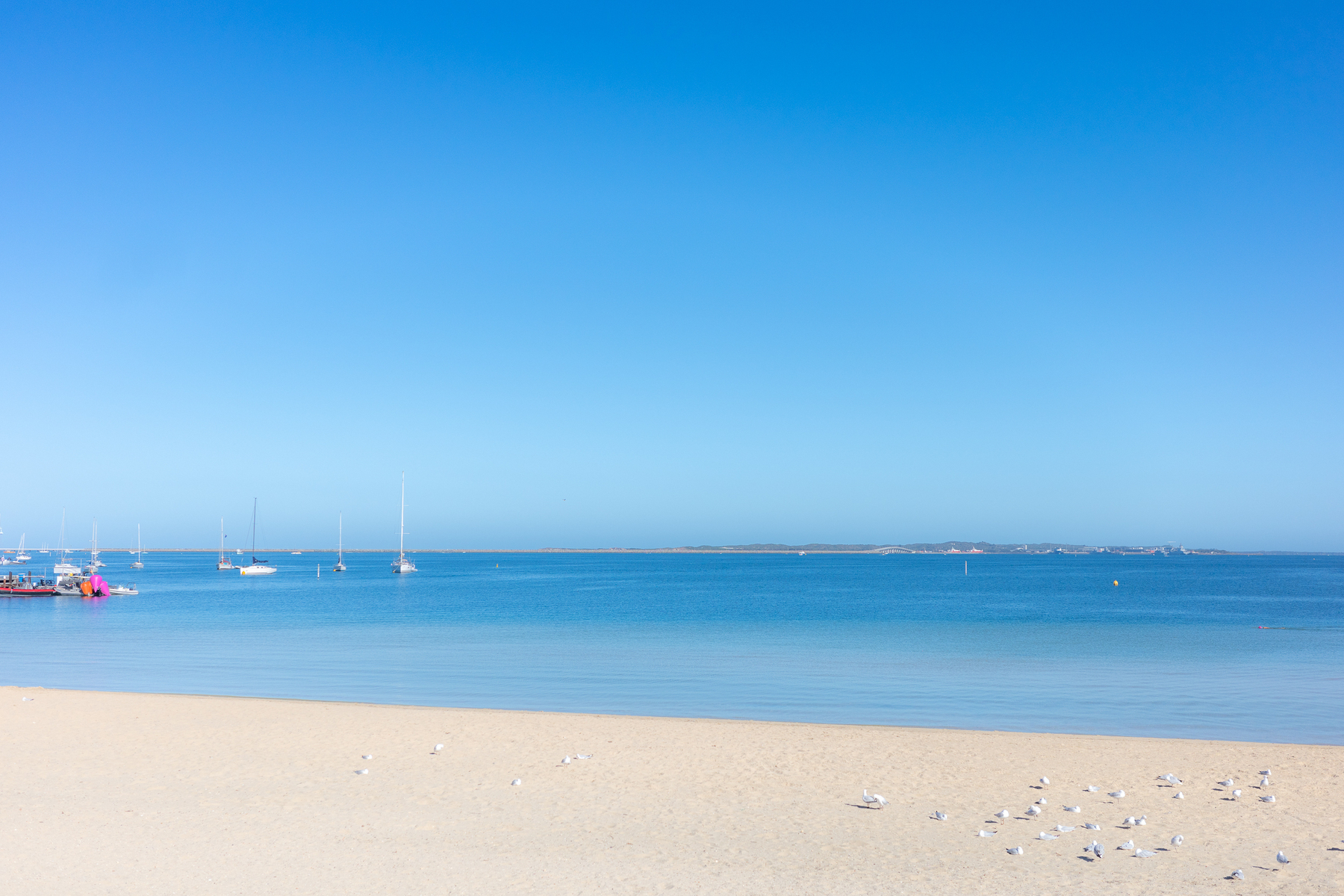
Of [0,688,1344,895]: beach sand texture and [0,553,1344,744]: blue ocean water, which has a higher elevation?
[0,688,1344,895]: beach sand texture

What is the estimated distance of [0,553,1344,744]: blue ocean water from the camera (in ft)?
61.4

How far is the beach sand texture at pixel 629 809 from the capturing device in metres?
7.90

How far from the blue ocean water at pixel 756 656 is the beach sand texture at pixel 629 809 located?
397 cm

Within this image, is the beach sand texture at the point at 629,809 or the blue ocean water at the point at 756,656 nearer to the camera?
the beach sand texture at the point at 629,809

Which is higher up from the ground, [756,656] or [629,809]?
[629,809]

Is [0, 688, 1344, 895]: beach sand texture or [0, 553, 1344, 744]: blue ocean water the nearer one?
[0, 688, 1344, 895]: beach sand texture

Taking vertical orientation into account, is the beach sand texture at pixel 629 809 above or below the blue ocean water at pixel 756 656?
above

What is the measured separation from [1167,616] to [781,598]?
27.2 m

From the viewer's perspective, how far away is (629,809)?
10.2m

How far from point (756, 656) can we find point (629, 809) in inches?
751

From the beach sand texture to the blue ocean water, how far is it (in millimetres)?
3968

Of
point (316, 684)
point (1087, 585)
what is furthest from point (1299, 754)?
point (1087, 585)

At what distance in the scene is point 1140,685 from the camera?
22.0m

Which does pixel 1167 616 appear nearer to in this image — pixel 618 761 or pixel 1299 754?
pixel 1299 754
